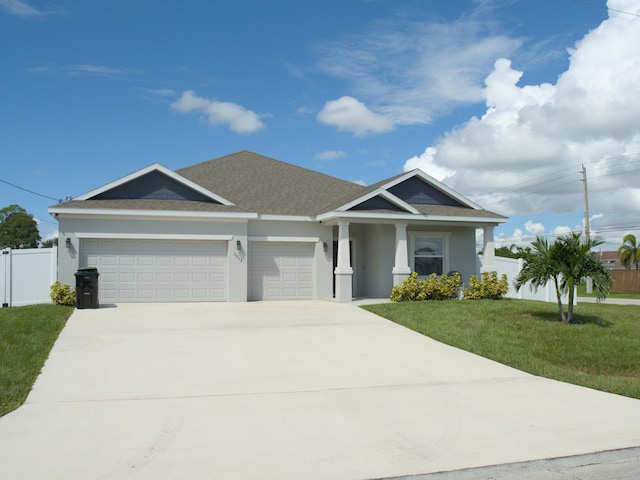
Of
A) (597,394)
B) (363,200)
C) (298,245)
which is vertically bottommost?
(597,394)

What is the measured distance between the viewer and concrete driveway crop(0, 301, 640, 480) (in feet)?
18.5

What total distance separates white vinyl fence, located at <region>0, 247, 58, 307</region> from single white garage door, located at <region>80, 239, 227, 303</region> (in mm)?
1184

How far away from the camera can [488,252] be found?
21.0 m

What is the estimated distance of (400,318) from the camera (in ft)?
49.0

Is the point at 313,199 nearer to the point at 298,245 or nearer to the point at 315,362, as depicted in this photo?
the point at 298,245

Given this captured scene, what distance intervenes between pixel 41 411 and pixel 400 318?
31.3 feet

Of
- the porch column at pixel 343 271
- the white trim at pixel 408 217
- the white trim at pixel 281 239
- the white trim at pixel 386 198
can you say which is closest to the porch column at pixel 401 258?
the white trim at pixel 408 217

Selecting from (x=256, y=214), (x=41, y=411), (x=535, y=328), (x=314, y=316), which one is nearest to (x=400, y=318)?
(x=314, y=316)

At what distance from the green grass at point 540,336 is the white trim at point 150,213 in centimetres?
Result: 516

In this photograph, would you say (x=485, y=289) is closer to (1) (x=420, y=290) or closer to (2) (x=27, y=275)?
(1) (x=420, y=290)

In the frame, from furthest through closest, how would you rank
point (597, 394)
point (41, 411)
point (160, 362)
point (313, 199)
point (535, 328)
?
point (313, 199) < point (535, 328) < point (160, 362) < point (597, 394) < point (41, 411)

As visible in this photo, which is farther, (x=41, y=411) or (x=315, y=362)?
(x=315, y=362)

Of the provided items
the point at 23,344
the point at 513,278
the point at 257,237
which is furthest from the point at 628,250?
the point at 23,344

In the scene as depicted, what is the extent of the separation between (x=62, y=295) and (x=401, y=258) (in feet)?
34.7
